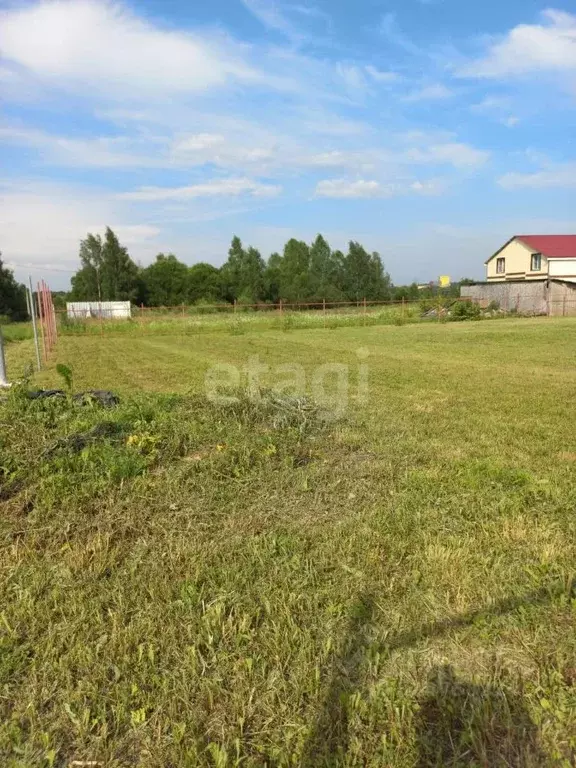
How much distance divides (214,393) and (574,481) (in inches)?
129

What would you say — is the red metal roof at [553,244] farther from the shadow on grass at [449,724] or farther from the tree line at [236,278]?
the shadow on grass at [449,724]

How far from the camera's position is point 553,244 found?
39.8m

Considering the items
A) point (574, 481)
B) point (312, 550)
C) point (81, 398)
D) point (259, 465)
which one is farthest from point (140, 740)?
point (81, 398)

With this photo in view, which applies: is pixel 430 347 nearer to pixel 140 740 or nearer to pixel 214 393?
pixel 214 393

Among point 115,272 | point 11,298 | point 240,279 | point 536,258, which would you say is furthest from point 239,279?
point 536,258

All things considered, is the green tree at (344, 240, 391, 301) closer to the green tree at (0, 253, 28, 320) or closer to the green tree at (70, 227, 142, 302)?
the green tree at (70, 227, 142, 302)

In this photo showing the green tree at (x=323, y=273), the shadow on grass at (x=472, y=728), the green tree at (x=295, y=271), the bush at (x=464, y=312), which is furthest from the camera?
the green tree at (x=295, y=271)

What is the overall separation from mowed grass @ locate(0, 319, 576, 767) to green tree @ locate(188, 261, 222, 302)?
49142mm

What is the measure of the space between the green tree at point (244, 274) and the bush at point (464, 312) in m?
21.2

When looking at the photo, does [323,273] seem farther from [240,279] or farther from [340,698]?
[340,698]

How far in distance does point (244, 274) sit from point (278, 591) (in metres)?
54.6

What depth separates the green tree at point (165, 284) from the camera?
54906 mm

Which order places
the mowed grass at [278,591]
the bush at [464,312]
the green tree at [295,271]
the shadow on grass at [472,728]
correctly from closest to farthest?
the shadow on grass at [472,728], the mowed grass at [278,591], the bush at [464,312], the green tree at [295,271]

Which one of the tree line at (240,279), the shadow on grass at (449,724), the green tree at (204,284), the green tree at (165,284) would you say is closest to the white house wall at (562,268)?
the tree line at (240,279)
